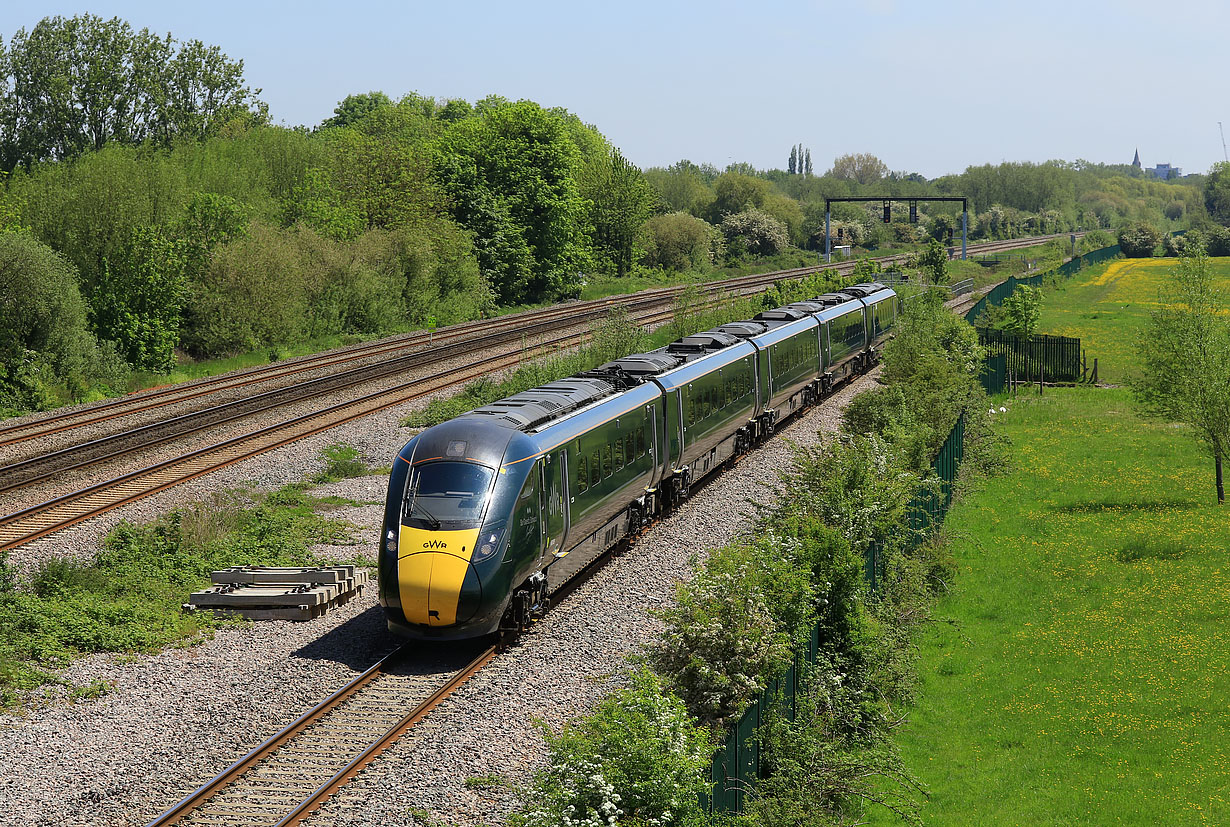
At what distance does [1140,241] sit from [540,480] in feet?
427

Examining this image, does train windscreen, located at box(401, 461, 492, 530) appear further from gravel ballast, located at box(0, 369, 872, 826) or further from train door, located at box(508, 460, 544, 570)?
gravel ballast, located at box(0, 369, 872, 826)

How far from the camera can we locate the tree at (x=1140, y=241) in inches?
5098

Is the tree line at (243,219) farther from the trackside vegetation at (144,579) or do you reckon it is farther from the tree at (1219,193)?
the tree at (1219,193)

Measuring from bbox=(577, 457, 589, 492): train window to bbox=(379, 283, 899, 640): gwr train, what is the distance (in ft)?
0.11

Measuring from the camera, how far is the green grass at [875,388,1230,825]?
568 inches

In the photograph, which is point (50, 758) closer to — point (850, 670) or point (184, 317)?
point (850, 670)

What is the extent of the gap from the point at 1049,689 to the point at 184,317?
4018 centimetres

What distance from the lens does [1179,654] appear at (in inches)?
→ 744

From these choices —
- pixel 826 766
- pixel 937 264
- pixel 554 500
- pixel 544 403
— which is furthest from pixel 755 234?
pixel 826 766

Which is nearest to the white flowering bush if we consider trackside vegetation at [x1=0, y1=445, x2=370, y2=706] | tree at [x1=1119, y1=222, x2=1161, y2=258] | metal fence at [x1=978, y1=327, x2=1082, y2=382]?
trackside vegetation at [x1=0, y1=445, x2=370, y2=706]

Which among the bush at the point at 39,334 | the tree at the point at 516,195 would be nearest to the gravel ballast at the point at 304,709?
the bush at the point at 39,334

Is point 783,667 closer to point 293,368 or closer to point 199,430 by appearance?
point 199,430

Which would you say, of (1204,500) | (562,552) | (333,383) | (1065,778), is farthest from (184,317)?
(1065,778)

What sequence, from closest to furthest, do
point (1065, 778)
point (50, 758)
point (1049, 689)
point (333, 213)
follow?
point (50, 758), point (1065, 778), point (1049, 689), point (333, 213)
